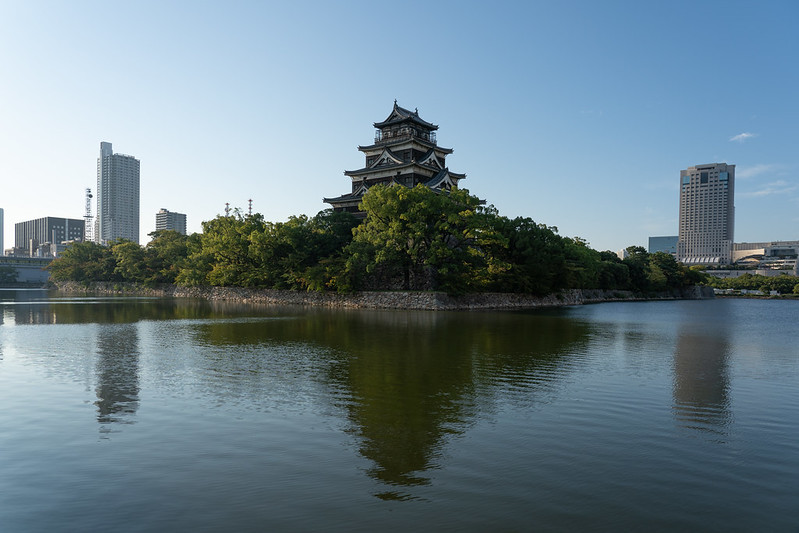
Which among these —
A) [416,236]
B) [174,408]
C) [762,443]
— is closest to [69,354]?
[174,408]

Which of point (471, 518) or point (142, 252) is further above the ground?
point (142, 252)

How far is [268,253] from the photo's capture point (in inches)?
1891

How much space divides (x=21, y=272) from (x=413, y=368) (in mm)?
131184

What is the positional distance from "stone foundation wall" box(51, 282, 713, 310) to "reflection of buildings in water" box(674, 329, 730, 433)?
72.1 ft

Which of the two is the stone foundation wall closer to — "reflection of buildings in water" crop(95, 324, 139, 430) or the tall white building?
"reflection of buildings in water" crop(95, 324, 139, 430)

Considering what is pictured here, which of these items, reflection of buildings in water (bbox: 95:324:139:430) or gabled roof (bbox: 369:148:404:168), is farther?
gabled roof (bbox: 369:148:404:168)

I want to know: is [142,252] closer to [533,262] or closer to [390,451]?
[533,262]

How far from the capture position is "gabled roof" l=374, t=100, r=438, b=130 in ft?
186

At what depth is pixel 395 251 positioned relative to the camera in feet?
136

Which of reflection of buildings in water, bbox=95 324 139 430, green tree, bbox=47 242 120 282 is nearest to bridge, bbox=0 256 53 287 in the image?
green tree, bbox=47 242 120 282

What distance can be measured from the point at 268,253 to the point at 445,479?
143ft

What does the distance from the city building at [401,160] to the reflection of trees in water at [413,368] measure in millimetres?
27231

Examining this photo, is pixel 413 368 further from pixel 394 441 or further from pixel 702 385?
pixel 702 385

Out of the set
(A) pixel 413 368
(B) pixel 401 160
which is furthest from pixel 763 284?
(A) pixel 413 368
